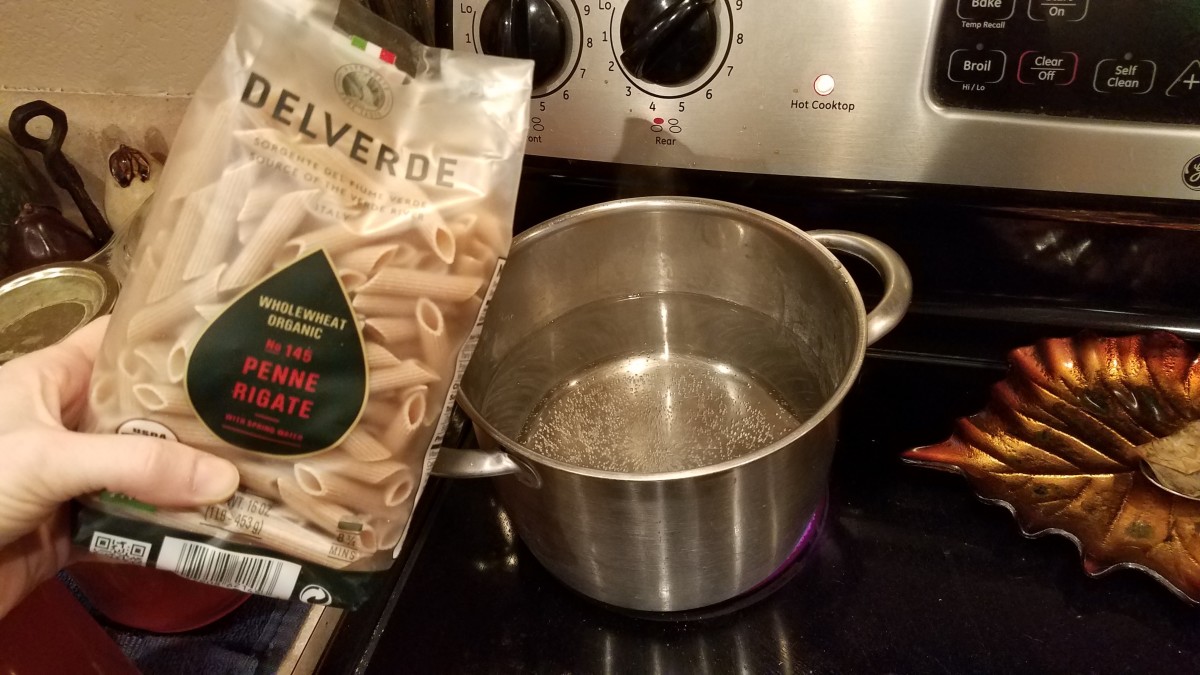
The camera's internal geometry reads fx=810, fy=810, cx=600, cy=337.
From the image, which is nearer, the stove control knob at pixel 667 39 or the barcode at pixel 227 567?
the barcode at pixel 227 567

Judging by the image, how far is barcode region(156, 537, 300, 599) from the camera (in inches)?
14.0

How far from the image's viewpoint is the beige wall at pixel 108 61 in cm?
59

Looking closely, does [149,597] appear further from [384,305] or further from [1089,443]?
[1089,443]

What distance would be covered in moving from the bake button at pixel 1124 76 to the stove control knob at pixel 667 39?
0.22 meters

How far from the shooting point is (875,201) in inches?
21.3

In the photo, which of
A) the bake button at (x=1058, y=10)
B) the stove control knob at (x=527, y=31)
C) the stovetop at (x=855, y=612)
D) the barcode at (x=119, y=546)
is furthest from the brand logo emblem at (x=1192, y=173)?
the barcode at (x=119, y=546)

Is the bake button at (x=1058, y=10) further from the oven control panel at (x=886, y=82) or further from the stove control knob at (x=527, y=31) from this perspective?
the stove control knob at (x=527, y=31)

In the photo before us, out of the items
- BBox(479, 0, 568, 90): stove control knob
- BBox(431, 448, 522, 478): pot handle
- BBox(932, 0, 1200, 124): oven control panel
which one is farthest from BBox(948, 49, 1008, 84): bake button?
BBox(431, 448, 522, 478): pot handle

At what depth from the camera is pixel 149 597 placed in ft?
1.59

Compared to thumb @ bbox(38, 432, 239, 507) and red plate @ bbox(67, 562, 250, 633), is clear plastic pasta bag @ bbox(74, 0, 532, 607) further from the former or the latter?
red plate @ bbox(67, 562, 250, 633)

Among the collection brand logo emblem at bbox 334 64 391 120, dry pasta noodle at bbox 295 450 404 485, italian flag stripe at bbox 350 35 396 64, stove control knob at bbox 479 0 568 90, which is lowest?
dry pasta noodle at bbox 295 450 404 485

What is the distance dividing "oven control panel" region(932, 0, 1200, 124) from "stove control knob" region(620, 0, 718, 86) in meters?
0.14

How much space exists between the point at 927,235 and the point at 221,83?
450 millimetres

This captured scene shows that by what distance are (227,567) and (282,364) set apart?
0.32 ft
